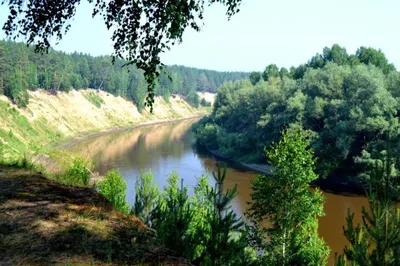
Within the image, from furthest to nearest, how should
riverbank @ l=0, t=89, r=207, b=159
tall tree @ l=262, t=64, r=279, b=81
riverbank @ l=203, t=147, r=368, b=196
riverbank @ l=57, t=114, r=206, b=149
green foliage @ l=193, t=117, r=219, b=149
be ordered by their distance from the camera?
tall tree @ l=262, t=64, r=279, b=81, riverbank @ l=57, t=114, r=206, b=149, green foliage @ l=193, t=117, r=219, b=149, riverbank @ l=0, t=89, r=207, b=159, riverbank @ l=203, t=147, r=368, b=196

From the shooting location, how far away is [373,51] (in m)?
96.8

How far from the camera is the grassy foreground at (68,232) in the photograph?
7.00 m

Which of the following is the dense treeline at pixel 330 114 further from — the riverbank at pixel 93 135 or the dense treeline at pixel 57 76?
the riverbank at pixel 93 135

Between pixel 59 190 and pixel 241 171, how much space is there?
56644 millimetres

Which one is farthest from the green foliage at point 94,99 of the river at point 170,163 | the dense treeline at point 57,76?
the river at point 170,163

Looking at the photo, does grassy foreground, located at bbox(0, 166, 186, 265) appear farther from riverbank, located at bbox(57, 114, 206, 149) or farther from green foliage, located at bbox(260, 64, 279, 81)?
green foliage, located at bbox(260, 64, 279, 81)

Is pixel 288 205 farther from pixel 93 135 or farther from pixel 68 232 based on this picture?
pixel 93 135

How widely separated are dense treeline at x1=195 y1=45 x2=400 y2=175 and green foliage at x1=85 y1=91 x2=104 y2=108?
5679 cm

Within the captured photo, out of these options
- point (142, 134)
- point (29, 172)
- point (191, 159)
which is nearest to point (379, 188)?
point (29, 172)

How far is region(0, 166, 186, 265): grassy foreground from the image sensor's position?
23.0 ft

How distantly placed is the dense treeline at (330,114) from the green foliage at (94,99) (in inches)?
2236

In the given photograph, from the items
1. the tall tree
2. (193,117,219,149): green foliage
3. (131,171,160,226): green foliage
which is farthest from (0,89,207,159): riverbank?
the tall tree

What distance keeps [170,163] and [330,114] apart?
95.7 feet

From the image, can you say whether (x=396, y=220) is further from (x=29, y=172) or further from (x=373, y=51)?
(x=373, y=51)
